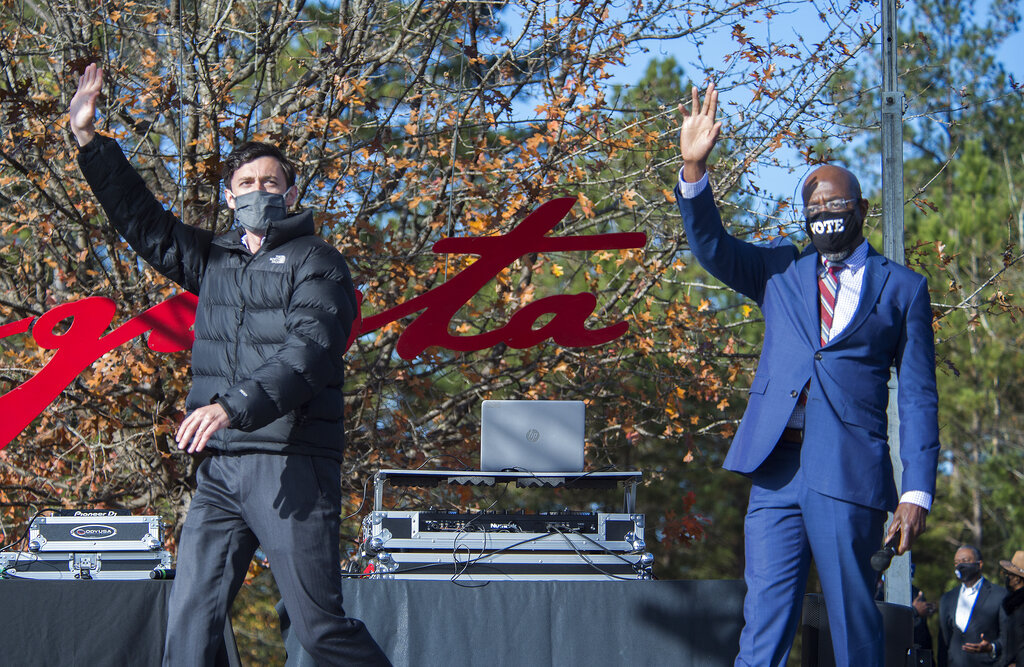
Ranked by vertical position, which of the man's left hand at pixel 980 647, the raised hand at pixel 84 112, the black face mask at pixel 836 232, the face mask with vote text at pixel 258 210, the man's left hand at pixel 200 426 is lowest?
the man's left hand at pixel 980 647

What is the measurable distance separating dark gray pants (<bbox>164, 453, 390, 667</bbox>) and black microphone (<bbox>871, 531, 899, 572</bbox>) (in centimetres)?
143

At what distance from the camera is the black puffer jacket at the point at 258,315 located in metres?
2.95

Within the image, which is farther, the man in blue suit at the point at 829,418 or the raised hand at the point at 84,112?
the raised hand at the point at 84,112

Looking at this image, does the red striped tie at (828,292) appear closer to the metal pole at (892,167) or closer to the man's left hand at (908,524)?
the man's left hand at (908,524)

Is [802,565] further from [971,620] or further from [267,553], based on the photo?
[971,620]

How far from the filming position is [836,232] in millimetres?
3076

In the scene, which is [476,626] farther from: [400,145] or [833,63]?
[400,145]

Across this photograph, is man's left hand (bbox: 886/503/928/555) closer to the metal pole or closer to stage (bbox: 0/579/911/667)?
stage (bbox: 0/579/911/667)

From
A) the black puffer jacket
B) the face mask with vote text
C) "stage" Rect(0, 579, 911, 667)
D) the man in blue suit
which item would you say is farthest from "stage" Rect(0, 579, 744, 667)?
the face mask with vote text

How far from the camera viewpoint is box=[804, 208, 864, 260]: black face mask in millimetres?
3070

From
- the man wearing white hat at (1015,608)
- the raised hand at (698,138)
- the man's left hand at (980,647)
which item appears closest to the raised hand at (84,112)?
the raised hand at (698,138)

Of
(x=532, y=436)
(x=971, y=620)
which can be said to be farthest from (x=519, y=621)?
(x=971, y=620)

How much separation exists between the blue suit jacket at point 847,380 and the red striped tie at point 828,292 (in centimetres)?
3

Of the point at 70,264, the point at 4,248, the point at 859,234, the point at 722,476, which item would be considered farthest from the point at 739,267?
the point at 722,476
